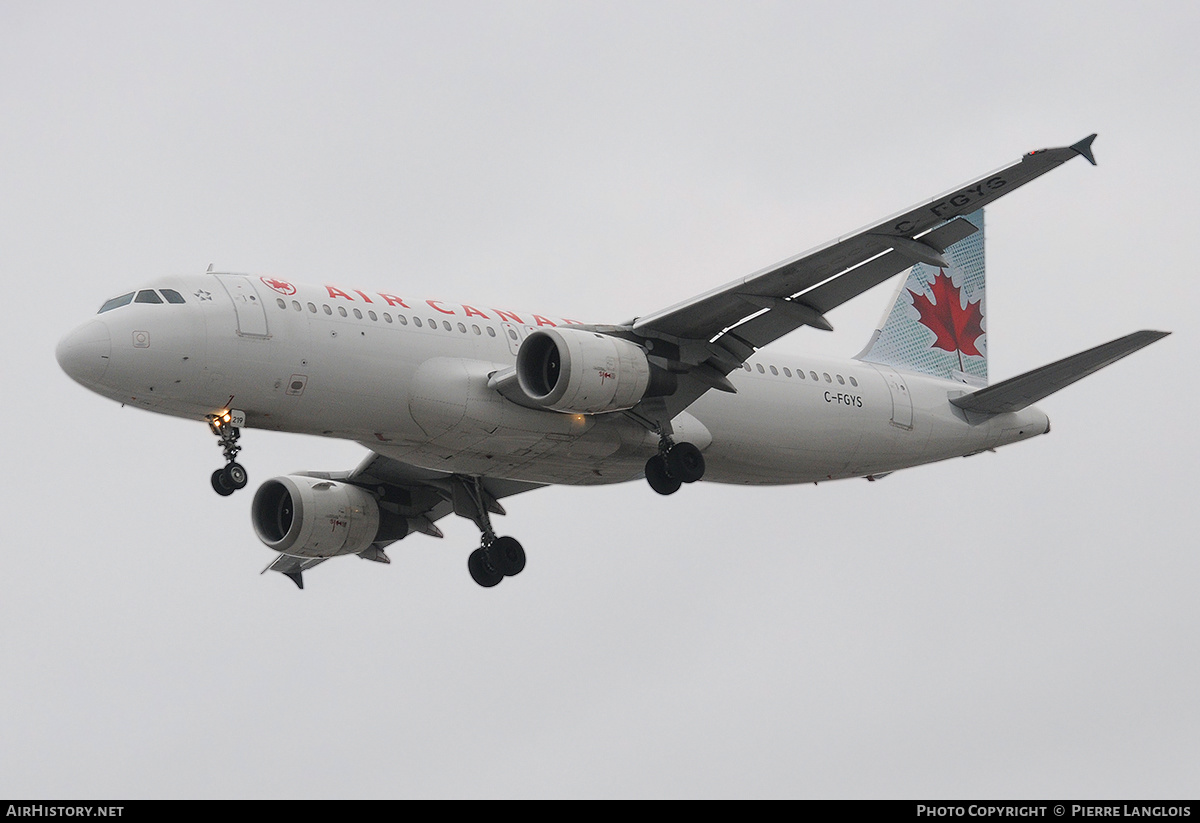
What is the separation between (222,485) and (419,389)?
12.7 ft

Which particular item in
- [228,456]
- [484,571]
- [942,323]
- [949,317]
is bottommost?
[228,456]

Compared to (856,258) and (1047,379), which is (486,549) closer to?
(856,258)

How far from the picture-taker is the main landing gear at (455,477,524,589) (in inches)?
1471

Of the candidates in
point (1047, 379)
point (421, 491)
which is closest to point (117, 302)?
point (421, 491)

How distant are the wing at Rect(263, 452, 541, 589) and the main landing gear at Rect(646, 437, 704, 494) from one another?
418 cm

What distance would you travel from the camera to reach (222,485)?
2953 centimetres

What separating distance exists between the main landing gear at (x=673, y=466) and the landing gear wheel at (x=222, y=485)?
8242 millimetres

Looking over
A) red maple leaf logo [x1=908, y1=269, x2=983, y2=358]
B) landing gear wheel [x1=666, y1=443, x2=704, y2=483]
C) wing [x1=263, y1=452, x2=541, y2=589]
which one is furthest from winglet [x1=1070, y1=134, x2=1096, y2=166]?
wing [x1=263, y1=452, x2=541, y2=589]

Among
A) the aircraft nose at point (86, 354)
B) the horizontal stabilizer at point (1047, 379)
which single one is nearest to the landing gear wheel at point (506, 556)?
the horizontal stabilizer at point (1047, 379)

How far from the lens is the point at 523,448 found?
32.4 m

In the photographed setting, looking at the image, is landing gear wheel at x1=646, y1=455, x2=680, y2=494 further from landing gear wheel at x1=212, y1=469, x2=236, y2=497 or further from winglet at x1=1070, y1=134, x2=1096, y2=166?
winglet at x1=1070, y1=134, x2=1096, y2=166

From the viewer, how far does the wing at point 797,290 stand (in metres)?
29.4

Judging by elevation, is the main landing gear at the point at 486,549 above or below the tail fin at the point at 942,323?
below

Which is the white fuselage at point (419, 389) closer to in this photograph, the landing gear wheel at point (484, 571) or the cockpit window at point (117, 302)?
the cockpit window at point (117, 302)
